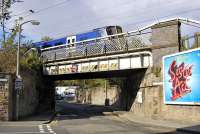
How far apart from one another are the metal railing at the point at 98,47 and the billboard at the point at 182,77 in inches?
169

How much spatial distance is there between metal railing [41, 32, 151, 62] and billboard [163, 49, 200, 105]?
4287 millimetres

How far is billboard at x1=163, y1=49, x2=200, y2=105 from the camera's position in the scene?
29422mm

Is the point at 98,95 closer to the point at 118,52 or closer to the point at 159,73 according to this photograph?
the point at 118,52

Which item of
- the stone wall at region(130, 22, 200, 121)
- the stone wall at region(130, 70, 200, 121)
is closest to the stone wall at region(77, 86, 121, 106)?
the stone wall at region(130, 70, 200, 121)

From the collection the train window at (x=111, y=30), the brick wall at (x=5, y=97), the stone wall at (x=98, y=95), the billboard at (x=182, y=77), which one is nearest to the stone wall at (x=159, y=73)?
the billboard at (x=182, y=77)

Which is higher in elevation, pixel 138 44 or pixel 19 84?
pixel 138 44

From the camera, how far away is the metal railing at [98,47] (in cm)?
3757

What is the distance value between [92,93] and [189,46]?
183 feet

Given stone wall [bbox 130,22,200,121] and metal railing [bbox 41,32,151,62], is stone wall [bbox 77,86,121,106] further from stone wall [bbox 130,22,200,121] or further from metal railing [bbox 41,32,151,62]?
stone wall [bbox 130,22,200,121]

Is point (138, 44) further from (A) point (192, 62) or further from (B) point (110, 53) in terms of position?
(A) point (192, 62)

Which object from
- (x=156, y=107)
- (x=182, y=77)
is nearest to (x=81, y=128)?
(x=182, y=77)

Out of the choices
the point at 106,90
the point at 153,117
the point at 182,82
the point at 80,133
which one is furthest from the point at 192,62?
the point at 106,90

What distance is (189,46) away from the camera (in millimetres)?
33688

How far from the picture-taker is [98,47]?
40.9 m
